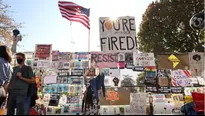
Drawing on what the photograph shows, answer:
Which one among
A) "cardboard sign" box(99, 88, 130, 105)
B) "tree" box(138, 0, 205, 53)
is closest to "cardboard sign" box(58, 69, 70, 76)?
"cardboard sign" box(99, 88, 130, 105)

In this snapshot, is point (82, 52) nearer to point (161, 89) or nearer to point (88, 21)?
point (88, 21)

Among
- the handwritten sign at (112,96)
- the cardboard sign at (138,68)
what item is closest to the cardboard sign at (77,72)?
the handwritten sign at (112,96)

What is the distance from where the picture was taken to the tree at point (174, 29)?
26.6m

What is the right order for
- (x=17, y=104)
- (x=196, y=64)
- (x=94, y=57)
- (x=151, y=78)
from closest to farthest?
1. (x=17, y=104)
2. (x=94, y=57)
3. (x=196, y=64)
4. (x=151, y=78)

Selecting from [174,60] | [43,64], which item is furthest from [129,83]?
[43,64]

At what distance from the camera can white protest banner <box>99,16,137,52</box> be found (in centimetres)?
1011

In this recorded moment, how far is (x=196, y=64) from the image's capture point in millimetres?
10742

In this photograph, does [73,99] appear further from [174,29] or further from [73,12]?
[174,29]

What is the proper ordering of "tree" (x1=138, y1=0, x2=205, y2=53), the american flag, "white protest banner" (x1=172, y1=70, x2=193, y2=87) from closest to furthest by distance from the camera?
"white protest banner" (x1=172, y1=70, x2=193, y2=87) < the american flag < "tree" (x1=138, y1=0, x2=205, y2=53)

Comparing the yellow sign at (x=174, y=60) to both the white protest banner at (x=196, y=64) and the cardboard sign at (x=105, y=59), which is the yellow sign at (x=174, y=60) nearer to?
the white protest banner at (x=196, y=64)

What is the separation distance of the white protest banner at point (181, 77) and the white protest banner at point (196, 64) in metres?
0.43

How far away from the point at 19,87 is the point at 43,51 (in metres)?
5.09

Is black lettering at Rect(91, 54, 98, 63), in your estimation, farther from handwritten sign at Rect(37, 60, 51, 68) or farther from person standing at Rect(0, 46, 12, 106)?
person standing at Rect(0, 46, 12, 106)

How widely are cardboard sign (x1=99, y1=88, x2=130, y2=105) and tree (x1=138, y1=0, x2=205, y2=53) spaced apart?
55.5 ft
